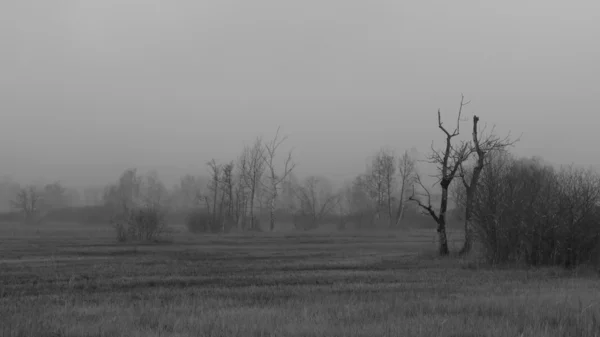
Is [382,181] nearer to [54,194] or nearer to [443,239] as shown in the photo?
[443,239]

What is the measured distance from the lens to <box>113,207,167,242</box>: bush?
4325 centimetres

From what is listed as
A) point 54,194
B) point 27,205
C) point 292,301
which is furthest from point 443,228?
point 54,194

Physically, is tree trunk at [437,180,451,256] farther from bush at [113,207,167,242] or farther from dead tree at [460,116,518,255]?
bush at [113,207,167,242]

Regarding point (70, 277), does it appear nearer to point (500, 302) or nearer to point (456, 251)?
point (500, 302)

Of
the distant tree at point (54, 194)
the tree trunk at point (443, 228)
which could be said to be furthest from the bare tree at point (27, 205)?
the tree trunk at point (443, 228)

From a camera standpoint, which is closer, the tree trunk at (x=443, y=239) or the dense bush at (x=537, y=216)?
the dense bush at (x=537, y=216)

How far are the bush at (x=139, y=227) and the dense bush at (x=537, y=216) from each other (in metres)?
28.0

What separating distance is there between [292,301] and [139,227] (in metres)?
34.5

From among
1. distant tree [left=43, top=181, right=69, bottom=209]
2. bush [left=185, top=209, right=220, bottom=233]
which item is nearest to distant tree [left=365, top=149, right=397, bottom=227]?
bush [left=185, top=209, right=220, bottom=233]

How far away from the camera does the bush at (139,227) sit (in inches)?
1703

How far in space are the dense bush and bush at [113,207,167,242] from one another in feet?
92.0

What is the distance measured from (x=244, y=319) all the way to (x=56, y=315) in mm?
3369

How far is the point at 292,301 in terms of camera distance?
11719mm

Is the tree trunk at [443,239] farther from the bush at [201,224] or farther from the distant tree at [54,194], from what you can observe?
the distant tree at [54,194]
